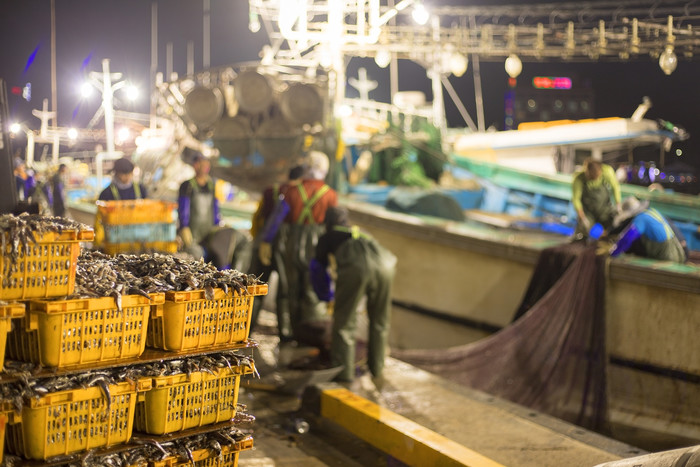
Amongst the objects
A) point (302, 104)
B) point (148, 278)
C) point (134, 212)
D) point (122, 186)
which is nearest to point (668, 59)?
point (302, 104)

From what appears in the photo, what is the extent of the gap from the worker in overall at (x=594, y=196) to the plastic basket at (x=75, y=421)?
23.4 ft

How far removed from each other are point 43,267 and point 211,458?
1296 millimetres

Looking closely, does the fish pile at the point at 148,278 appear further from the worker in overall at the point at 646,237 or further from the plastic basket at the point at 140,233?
the worker in overall at the point at 646,237

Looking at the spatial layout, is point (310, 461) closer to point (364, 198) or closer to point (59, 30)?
point (59, 30)

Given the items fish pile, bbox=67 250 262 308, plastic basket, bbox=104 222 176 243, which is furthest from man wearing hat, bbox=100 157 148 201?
fish pile, bbox=67 250 262 308

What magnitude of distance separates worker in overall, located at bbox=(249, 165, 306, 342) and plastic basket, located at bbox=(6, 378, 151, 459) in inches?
161

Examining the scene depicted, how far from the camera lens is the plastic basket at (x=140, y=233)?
7.34 m

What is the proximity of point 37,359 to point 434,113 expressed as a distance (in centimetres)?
1835

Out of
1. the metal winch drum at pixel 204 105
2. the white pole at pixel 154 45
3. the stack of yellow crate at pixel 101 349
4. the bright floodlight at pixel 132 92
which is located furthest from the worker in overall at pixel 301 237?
the bright floodlight at pixel 132 92

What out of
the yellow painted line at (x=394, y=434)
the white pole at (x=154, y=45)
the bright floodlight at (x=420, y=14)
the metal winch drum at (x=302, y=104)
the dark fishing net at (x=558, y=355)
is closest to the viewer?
the yellow painted line at (x=394, y=434)

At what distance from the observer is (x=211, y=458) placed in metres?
3.82

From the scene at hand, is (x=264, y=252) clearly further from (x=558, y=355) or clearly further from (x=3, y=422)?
(x=3, y=422)

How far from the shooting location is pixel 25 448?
131 inches

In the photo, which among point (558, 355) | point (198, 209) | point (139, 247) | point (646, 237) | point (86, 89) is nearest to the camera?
point (139, 247)
